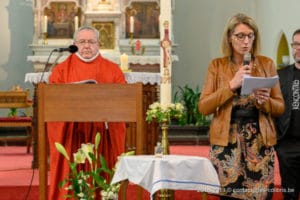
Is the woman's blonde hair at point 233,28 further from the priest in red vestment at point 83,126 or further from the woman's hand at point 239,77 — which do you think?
the priest in red vestment at point 83,126

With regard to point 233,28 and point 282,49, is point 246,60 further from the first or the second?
point 282,49

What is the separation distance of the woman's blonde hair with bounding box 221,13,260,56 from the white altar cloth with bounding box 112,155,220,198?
67cm

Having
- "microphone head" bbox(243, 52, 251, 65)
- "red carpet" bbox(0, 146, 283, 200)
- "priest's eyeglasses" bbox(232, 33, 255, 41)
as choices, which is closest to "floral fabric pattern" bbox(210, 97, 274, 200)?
"microphone head" bbox(243, 52, 251, 65)

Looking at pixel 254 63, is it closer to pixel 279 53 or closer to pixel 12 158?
pixel 12 158

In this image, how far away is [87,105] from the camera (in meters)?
4.25

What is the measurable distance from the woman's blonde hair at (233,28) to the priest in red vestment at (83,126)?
111cm

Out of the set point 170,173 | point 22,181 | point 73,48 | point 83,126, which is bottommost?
point 22,181

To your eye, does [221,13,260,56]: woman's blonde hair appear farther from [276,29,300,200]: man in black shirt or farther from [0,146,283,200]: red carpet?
[0,146,283,200]: red carpet

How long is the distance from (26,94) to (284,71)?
532cm

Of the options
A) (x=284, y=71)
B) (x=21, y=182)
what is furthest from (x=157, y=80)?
(x=284, y=71)

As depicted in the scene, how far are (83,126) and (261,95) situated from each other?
1462 mm

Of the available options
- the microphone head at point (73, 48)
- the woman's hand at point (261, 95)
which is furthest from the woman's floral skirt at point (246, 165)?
the microphone head at point (73, 48)

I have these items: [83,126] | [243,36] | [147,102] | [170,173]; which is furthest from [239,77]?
[147,102]

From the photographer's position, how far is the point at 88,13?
11.7 m
